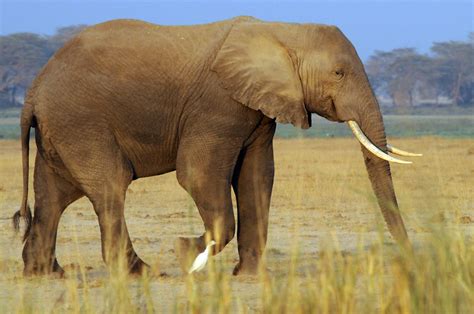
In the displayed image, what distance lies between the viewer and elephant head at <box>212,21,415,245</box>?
859 centimetres

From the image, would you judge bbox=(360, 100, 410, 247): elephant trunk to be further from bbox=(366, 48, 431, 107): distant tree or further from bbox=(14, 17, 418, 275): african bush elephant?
bbox=(366, 48, 431, 107): distant tree

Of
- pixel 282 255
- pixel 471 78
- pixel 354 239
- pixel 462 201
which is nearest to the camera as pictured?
pixel 282 255

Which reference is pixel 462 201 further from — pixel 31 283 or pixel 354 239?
pixel 31 283

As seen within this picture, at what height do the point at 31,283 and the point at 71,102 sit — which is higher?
the point at 71,102

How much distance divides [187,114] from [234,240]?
243cm

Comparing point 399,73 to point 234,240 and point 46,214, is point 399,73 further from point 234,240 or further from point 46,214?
point 46,214

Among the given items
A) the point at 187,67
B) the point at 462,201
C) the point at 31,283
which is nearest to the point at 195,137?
the point at 187,67

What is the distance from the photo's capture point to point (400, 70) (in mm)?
83375

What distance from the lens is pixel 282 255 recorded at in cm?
967

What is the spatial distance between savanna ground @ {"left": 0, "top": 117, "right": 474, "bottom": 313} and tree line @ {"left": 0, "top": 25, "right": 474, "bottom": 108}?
49323 mm

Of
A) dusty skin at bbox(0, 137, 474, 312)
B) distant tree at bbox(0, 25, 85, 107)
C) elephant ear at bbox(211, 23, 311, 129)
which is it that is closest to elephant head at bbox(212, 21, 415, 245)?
elephant ear at bbox(211, 23, 311, 129)

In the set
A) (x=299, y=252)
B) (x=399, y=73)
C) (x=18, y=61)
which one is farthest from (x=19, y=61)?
(x=299, y=252)

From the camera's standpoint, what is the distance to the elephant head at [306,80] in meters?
8.59

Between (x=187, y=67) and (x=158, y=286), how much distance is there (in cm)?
140
